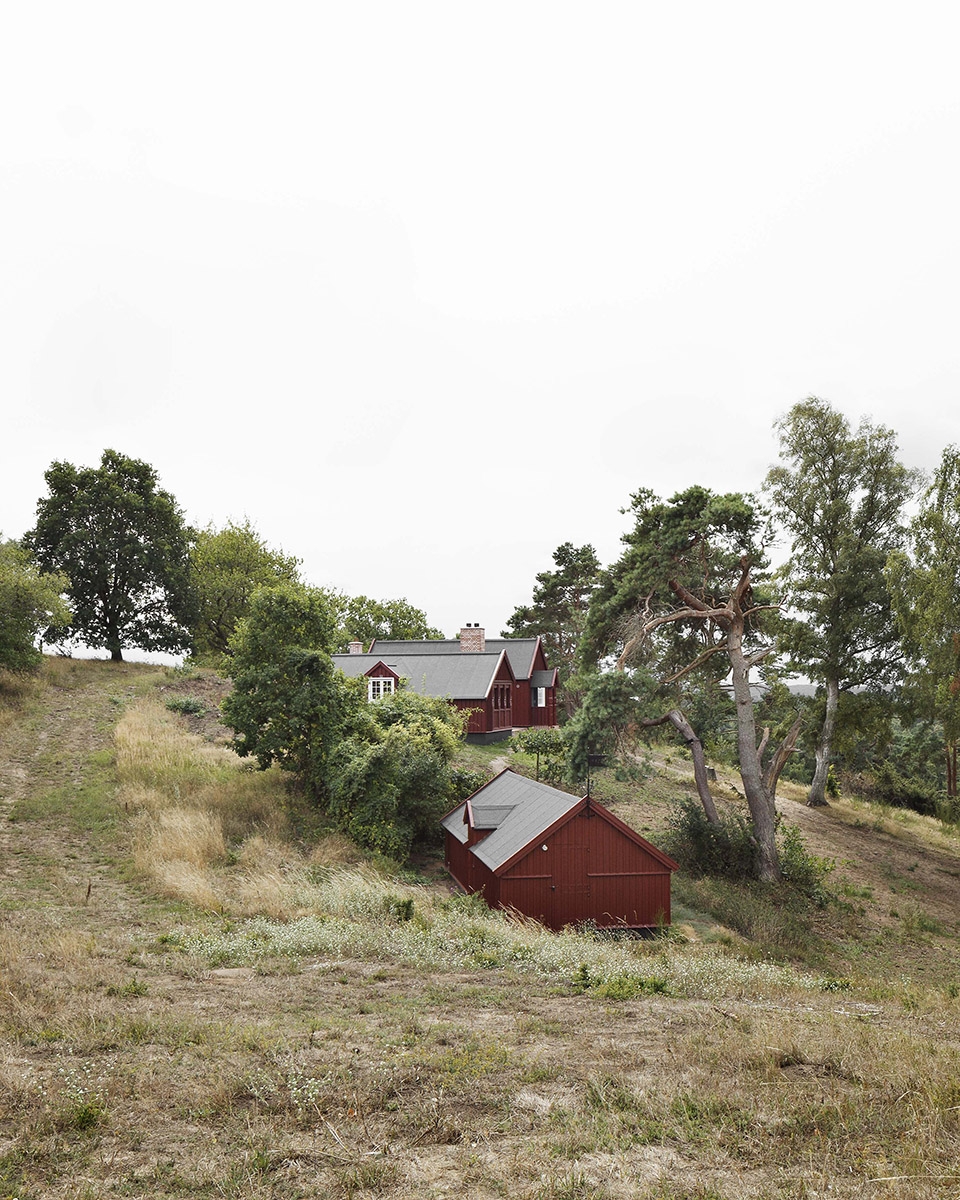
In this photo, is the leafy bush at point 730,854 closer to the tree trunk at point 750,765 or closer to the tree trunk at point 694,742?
the tree trunk at point 694,742

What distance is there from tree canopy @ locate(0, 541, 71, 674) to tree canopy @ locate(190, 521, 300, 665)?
20.8 meters

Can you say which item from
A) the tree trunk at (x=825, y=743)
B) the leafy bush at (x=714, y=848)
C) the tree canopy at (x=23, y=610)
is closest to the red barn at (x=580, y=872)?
the leafy bush at (x=714, y=848)

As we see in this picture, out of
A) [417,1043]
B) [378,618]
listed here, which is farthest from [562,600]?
[417,1043]

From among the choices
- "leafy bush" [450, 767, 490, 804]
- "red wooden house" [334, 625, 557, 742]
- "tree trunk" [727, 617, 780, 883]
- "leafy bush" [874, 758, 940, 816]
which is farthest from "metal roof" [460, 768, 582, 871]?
"leafy bush" [874, 758, 940, 816]

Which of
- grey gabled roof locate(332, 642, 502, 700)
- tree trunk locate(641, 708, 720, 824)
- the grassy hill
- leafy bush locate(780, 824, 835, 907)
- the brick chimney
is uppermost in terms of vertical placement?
the brick chimney

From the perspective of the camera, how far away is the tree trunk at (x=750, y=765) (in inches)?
962

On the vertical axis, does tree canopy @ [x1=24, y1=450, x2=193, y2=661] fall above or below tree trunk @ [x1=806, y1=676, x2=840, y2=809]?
above

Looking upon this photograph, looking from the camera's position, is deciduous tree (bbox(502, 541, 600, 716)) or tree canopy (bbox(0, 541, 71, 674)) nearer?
tree canopy (bbox(0, 541, 71, 674))

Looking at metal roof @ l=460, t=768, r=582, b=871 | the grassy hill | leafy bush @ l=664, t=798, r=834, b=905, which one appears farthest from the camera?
leafy bush @ l=664, t=798, r=834, b=905

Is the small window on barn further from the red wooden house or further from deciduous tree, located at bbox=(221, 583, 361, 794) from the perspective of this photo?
deciduous tree, located at bbox=(221, 583, 361, 794)

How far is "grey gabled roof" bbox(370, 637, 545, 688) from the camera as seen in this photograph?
50781 mm

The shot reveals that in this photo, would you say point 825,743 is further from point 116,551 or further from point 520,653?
point 116,551

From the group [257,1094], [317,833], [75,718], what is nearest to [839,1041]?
[257,1094]

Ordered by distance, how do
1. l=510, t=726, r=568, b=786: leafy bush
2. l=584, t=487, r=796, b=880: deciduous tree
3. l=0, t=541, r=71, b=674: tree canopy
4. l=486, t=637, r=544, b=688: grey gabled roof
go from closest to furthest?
l=584, t=487, r=796, b=880: deciduous tree, l=510, t=726, r=568, b=786: leafy bush, l=0, t=541, r=71, b=674: tree canopy, l=486, t=637, r=544, b=688: grey gabled roof
